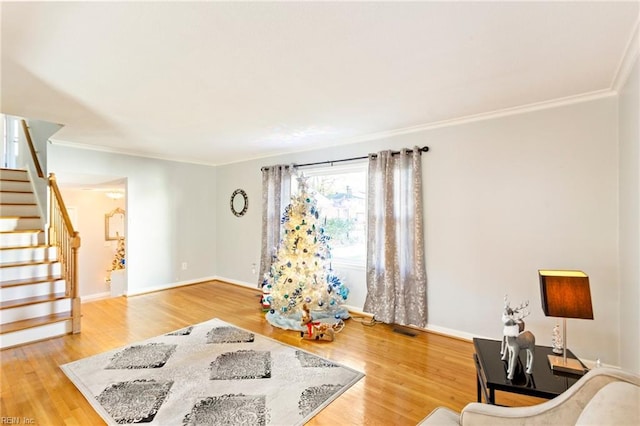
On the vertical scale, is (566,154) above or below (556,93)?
below

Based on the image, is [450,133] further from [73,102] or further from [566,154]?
[73,102]

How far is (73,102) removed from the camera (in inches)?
115

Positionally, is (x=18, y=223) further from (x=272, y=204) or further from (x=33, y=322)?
(x=272, y=204)

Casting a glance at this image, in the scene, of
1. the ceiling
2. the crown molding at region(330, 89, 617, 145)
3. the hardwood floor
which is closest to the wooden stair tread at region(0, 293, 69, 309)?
the hardwood floor

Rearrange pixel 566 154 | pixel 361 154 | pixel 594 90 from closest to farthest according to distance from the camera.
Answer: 1. pixel 594 90
2. pixel 566 154
3. pixel 361 154

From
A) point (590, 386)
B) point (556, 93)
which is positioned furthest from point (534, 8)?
point (590, 386)

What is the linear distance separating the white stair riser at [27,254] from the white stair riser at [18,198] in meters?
1.23

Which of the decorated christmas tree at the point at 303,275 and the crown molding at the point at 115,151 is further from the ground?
the crown molding at the point at 115,151

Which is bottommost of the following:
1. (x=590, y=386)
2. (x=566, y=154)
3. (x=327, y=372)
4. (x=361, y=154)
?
(x=327, y=372)

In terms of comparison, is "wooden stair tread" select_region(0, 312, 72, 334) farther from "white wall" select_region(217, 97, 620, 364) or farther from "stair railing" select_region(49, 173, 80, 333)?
"white wall" select_region(217, 97, 620, 364)

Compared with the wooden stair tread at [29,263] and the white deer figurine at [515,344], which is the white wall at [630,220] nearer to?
the white deer figurine at [515,344]

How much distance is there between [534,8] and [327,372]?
294 cm

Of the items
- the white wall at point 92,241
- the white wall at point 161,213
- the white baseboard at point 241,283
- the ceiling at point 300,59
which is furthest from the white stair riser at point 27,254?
the white wall at point 92,241

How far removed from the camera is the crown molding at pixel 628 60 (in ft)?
5.98
